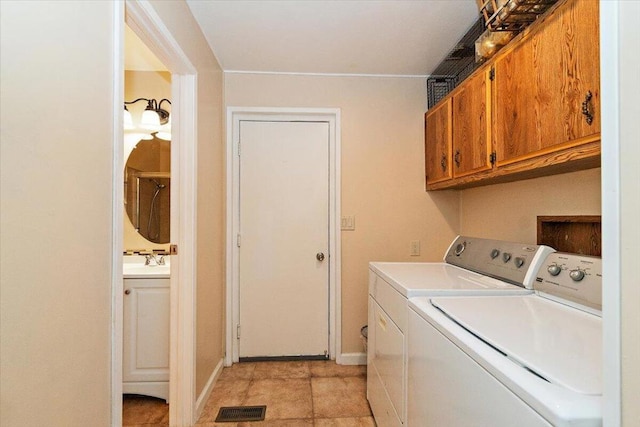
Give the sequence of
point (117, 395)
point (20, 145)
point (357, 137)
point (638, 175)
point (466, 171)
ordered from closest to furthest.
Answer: point (638, 175) → point (20, 145) → point (117, 395) → point (466, 171) → point (357, 137)

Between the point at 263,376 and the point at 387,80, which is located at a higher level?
the point at 387,80

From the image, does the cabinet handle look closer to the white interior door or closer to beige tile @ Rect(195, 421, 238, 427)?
the white interior door

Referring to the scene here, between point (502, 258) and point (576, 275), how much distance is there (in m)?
0.41

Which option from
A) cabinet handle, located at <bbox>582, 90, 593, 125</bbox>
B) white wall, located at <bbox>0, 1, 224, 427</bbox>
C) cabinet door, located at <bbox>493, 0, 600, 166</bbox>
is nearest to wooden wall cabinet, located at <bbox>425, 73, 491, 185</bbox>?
cabinet door, located at <bbox>493, 0, 600, 166</bbox>

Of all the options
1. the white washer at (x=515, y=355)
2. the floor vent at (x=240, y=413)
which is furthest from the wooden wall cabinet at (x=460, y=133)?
the floor vent at (x=240, y=413)

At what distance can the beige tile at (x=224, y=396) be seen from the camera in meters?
1.94

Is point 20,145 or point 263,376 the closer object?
point 20,145

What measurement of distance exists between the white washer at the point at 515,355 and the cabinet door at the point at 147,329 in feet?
5.07

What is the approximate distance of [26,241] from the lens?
74cm

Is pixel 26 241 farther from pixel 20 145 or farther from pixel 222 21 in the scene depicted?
pixel 222 21

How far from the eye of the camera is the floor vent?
1907 millimetres

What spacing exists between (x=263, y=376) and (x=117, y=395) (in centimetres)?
148

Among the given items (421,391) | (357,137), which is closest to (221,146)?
(357,137)

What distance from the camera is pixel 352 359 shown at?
2.62 metres
